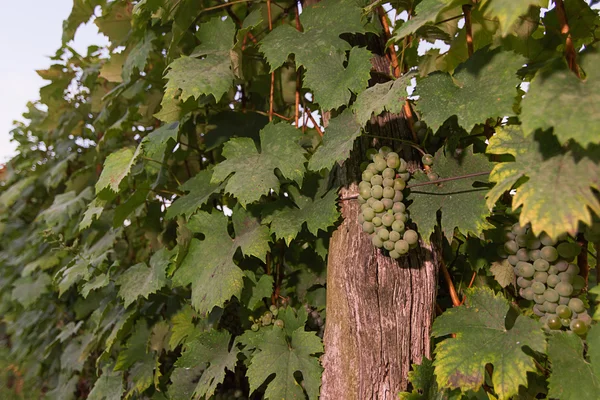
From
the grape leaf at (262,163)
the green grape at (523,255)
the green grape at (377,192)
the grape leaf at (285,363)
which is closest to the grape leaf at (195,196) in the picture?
the grape leaf at (262,163)

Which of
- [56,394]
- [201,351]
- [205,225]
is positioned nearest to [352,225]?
[205,225]

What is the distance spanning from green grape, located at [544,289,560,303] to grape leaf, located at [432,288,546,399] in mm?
68

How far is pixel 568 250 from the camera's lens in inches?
38.3

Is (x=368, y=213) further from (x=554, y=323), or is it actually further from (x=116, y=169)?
(x=116, y=169)

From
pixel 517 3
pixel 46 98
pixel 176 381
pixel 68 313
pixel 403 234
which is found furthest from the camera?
pixel 68 313

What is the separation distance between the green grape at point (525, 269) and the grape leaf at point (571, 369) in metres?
0.13

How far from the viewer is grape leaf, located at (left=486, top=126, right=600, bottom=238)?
0.73 metres

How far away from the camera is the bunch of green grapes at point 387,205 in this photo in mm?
1107

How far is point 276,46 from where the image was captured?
126 centimetres

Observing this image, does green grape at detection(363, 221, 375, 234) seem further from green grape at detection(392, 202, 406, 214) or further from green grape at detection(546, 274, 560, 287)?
green grape at detection(546, 274, 560, 287)

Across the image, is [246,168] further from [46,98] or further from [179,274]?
[46,98]

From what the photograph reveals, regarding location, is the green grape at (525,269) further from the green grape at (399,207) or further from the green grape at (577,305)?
the green grape at (399,207)

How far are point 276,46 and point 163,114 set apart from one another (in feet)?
2.02

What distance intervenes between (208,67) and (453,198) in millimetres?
779
